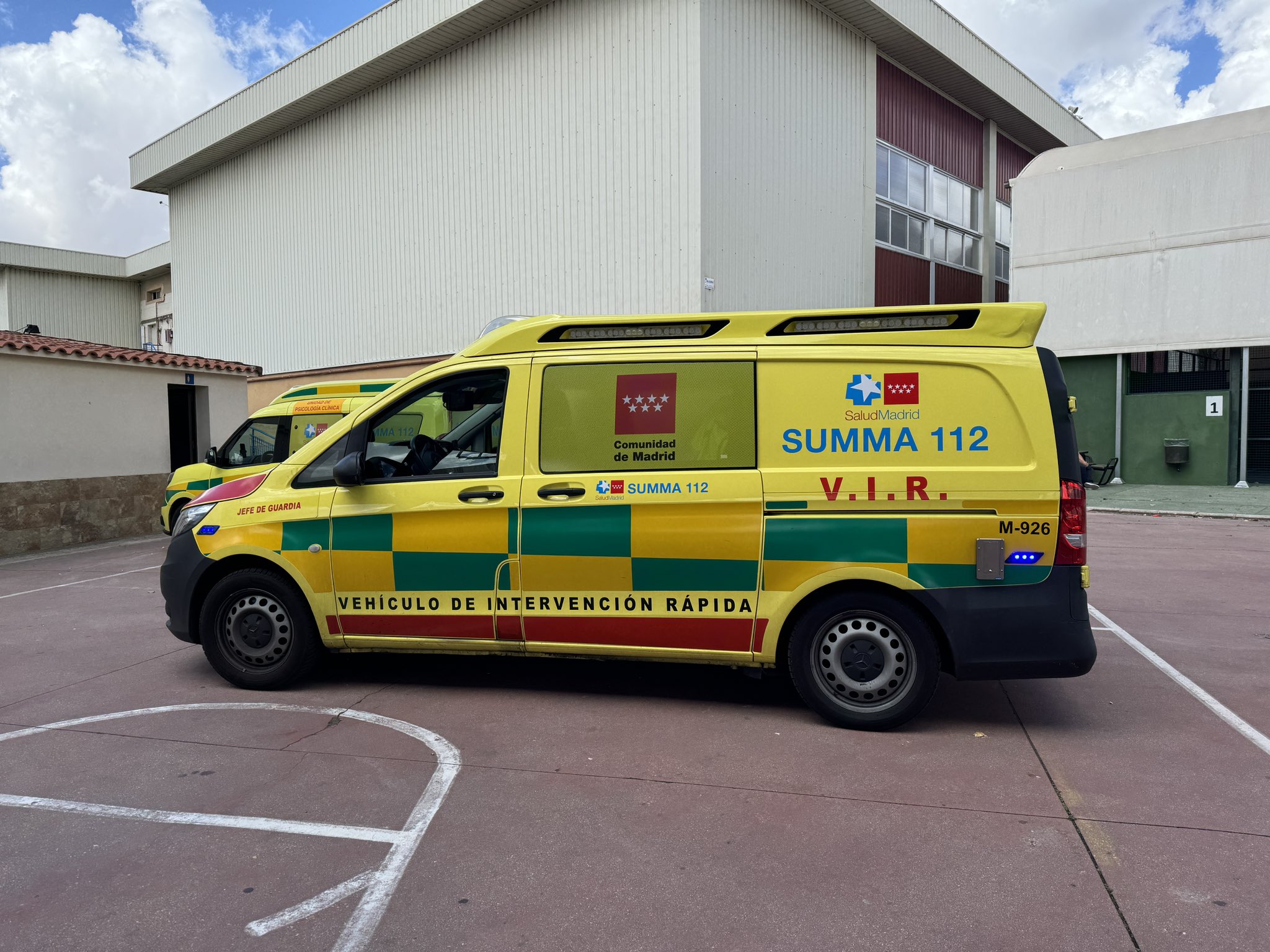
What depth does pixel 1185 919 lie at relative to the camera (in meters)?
2.74

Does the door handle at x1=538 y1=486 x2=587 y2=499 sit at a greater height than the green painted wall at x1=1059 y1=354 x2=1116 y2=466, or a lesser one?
lesser

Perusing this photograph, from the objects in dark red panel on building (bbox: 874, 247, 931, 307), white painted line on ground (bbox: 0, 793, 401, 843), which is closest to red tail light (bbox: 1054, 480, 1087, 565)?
white painted line on ground (bbox: 0, 793, 401, 843)

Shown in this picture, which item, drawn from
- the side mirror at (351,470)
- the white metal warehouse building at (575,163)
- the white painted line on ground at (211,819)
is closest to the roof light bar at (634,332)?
the side mirror at (351,470)

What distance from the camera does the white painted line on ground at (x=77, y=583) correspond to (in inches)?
360

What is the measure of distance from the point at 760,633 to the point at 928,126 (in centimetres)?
2056

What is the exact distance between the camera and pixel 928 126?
849 inches

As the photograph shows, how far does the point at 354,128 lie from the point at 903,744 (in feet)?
67.3

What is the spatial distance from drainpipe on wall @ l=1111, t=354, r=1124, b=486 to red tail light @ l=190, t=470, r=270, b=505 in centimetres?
1921

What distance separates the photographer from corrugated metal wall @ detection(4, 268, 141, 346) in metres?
33.6

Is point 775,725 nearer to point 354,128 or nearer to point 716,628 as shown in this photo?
point 716,628

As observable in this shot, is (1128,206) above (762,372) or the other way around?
above

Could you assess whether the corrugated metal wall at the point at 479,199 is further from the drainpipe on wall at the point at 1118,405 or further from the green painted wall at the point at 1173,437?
the green painted wall at the point at 1173,437

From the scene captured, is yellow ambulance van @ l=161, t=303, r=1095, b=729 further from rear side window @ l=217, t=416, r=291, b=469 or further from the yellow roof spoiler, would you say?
rear side window @ l=217, t=416, r=291, b=469

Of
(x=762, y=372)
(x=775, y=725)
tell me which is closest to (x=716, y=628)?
(x=775, y=725)
